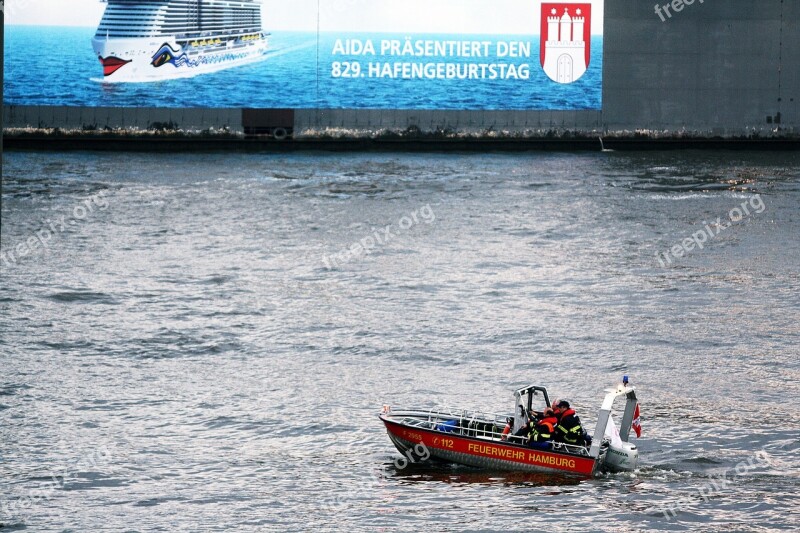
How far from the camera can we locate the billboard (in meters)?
98.2

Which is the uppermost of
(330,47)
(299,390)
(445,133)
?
(330,47)

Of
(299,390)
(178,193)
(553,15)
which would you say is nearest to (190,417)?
(299,390)

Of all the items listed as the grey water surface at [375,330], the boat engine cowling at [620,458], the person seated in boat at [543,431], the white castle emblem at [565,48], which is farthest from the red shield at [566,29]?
the person seated in boat at [543,431]

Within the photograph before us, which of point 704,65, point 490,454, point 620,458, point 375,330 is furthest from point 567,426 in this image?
point 704,65

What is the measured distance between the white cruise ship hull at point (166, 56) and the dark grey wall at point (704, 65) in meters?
30.3

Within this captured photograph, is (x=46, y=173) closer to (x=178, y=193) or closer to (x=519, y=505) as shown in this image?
(x=178, y=193)

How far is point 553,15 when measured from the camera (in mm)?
101312

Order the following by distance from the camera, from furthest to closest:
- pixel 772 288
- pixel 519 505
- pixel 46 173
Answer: pixel 46 173 → pixel 772 288 → pixel 519 505

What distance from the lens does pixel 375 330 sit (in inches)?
2021

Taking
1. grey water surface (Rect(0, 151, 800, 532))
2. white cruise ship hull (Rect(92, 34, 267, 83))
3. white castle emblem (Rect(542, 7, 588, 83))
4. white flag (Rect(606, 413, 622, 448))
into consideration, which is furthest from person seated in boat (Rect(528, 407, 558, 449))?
white cruise ship hull (Rect(92, 34, 267, 83))

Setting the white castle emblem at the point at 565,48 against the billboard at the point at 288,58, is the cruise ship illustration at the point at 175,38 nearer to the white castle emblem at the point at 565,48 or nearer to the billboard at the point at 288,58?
the billboard at the point at 288,58

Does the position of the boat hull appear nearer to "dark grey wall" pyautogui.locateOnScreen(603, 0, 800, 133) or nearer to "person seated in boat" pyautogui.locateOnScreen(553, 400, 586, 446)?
"person seated in boat" pyautogui.locateOnScreen(553, 400, 586, 446)

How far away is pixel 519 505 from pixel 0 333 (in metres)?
29.5

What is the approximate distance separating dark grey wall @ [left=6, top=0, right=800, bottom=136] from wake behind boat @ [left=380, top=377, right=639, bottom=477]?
68753 mm
